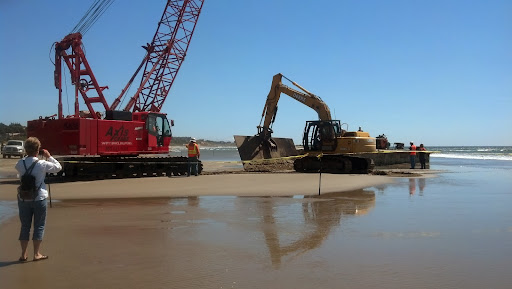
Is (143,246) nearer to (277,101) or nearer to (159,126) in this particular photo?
(159,126)

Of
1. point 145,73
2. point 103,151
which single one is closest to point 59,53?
point 145,73

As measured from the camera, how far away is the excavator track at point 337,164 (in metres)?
20.8

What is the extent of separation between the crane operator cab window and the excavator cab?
24.3 feet

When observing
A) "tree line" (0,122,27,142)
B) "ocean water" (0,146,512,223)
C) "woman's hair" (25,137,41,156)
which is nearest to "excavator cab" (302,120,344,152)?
"ocean water" (0,146,512,223)

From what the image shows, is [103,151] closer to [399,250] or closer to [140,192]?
[140,192]

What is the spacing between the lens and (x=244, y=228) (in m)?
7.15

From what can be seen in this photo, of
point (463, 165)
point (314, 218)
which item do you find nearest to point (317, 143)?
point (314, 218)

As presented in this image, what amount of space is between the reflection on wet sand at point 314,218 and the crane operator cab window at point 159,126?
8.38m

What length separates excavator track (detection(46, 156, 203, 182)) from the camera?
1578 centimetres

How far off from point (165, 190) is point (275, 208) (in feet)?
14.8

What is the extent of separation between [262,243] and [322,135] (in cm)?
1599

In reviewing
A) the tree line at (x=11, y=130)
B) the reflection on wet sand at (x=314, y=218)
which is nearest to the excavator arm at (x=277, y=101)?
the reflection on wet sand at (x=314, y=218)

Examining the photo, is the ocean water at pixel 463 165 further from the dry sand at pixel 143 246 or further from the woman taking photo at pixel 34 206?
the woman taking photo at pixel 34 206

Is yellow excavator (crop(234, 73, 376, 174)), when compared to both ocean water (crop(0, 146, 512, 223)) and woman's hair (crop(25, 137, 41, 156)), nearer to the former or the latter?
ocean water (crop(0, 146, 512, 223))
